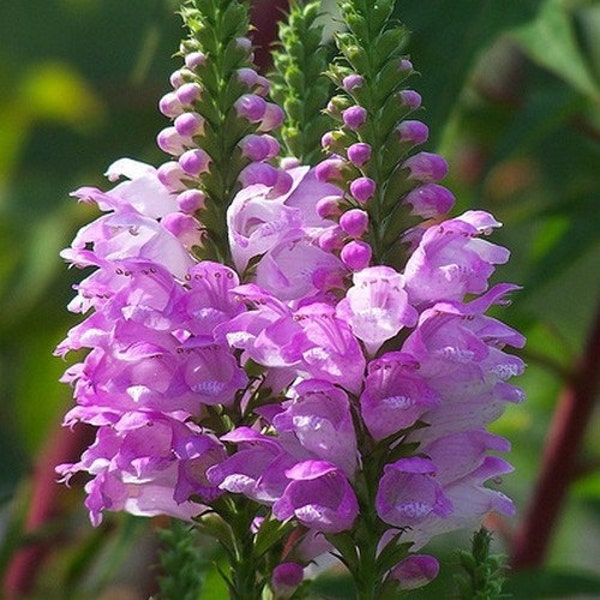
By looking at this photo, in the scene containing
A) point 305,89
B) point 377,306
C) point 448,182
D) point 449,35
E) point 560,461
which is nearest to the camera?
point 377,306

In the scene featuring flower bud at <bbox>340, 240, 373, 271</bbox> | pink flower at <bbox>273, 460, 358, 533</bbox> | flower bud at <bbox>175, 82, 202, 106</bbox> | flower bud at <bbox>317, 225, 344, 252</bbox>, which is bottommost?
pink flower at <bbox>273, 460, 358, 533</bbox>

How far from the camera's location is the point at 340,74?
1.40 ft

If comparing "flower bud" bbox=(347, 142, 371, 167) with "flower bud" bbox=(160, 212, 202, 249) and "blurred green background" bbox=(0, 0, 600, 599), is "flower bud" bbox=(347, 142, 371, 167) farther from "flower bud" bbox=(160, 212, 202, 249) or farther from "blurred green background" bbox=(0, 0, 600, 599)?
"blurred green background" bbox=(0, 0, 600, 599)

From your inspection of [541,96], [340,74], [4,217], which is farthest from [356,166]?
[4,217]

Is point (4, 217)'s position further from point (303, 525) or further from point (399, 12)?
point (303, 525)

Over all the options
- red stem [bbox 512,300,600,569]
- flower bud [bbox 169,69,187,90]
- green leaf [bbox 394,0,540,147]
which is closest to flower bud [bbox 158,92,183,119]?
flower bud [bbox 169,69,187,90]

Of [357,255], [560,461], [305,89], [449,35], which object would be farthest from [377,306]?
[560,461]

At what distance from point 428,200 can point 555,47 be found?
40 cm

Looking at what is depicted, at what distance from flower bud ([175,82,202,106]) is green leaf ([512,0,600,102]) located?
0.36 meters

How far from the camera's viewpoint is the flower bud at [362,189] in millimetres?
406

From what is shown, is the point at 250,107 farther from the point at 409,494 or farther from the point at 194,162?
the point at 409,494

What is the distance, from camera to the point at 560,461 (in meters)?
0.95

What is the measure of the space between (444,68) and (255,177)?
14.1 inches

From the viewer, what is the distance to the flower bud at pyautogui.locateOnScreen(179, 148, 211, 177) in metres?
0.44
